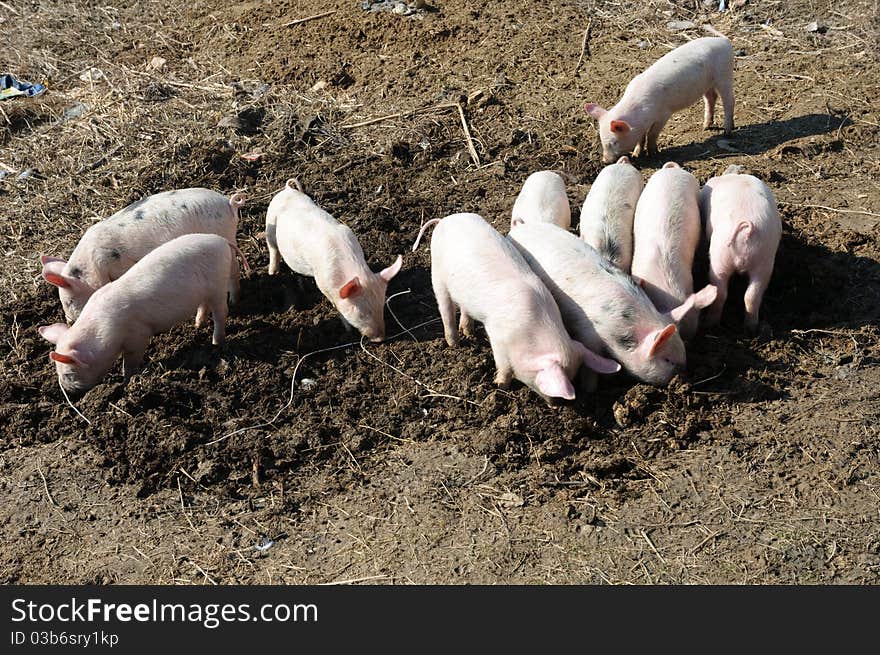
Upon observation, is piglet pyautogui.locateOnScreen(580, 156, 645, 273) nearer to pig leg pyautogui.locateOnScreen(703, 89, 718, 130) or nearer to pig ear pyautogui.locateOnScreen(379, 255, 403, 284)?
pig ear pyautogui.locateOnScreen(379, 255, 403, 284)

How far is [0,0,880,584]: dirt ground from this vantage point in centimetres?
453

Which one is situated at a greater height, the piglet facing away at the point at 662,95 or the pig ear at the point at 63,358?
the pig ear at the point at 63,358

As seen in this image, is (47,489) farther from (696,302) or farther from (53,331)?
(696,302)

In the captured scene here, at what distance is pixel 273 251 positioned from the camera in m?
6.62

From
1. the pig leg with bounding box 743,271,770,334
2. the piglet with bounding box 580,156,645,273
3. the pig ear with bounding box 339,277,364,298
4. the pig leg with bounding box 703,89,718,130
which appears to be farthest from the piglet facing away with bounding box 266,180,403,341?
the pig leg with bounding box 703,89,718,130

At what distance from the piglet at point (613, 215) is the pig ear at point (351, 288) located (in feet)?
5.00

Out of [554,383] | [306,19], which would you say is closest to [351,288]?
[554,383]

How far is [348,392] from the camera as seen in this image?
5.52 m

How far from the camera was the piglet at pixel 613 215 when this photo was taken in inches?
230

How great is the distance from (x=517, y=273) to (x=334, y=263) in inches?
49.9

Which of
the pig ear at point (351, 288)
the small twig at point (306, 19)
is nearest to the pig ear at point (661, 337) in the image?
the pig ear at point (351, 288)

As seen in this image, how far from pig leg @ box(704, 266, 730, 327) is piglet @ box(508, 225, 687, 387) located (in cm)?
52

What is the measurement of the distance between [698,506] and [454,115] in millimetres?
4943

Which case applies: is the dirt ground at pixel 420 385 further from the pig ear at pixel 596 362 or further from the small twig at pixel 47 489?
the pig ear at pixel 596 362
